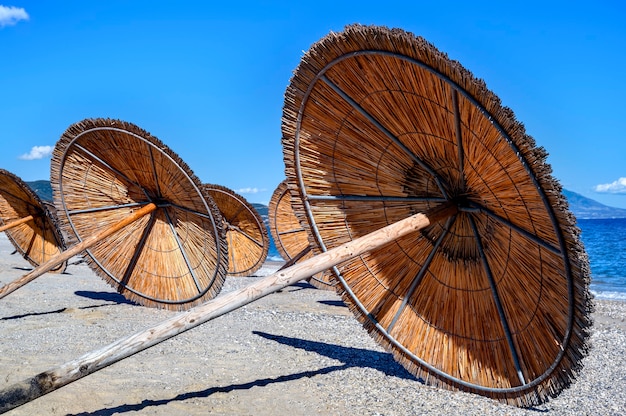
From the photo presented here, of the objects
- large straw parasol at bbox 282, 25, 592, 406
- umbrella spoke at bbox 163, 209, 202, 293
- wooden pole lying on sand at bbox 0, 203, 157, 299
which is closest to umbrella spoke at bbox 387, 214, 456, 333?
large straw parasol at bbox 282, 25, 592, 406

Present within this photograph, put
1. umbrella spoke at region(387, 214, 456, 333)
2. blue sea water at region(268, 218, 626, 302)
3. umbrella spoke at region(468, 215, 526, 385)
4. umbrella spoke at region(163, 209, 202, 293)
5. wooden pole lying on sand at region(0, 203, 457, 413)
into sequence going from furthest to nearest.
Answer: blue sea water at region(268, 218, 626, 302)
umbrella spoke at region(163, 209, 202, 293)
umbrella spoke at region(387, 214, 456, 333)
umbrella spoke at region(468, 215, 526, 385)
wooden pole lying on sand at region(0, 203, 457, 413)

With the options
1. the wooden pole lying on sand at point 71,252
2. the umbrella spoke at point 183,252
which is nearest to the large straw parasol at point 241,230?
the umbrella spoke at point 183,252

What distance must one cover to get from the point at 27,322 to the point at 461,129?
5.86 m

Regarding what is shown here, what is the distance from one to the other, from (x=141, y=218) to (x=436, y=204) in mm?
4674

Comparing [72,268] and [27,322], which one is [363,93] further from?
[72,268]

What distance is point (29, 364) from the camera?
4.99 m

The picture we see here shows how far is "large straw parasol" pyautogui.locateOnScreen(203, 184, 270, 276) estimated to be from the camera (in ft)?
43.5

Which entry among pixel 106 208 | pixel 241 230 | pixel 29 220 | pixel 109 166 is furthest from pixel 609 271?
pixel 109 166

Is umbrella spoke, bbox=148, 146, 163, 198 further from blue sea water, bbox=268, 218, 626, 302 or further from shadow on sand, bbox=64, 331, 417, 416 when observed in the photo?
blue sea water, bbox=268, 218, 626, 302

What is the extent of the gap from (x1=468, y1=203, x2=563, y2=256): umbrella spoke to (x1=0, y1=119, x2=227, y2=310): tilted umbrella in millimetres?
3422

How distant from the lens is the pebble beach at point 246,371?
4121mm

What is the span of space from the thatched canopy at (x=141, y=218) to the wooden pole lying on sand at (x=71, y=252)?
14.9 inches

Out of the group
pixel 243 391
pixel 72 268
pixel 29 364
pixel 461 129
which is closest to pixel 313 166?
pixel 461 129

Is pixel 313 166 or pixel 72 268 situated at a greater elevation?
pixel 313 166
